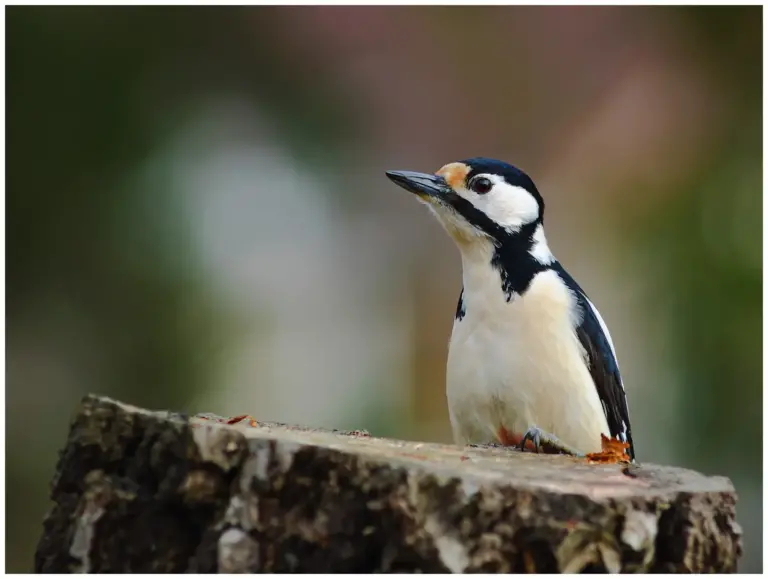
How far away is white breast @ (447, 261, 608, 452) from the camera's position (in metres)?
2.49

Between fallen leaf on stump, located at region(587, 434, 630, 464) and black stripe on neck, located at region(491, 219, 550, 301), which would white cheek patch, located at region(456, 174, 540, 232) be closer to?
black stripe on neck, located at region(491, 219, 550, 301)

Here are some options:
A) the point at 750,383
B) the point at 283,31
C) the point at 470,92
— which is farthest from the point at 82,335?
the point at 750,383

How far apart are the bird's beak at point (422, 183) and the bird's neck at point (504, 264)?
17 cm

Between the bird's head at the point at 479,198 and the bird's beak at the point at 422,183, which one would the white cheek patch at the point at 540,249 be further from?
the bird's beak at the point at 422,183

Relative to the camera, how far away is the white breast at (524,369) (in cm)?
249

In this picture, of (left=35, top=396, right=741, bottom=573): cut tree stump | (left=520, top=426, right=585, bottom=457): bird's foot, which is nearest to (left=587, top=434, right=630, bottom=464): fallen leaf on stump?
→ (left=35, top=396, right=741, bottom=573): cut tree stump

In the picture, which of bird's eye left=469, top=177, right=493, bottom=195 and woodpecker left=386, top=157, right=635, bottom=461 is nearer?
woodpecker left=386, top=157, right=635, bottom=461

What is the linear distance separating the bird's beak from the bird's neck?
6.7 inches

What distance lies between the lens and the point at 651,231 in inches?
169

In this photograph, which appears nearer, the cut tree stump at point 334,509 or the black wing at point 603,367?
the cut tree stump at point 334,509

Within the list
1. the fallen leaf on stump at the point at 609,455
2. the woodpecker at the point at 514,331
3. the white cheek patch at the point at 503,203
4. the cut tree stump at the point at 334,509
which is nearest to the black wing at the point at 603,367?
the woodpecker at the point at 514,331

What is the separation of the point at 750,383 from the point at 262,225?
2.05 m

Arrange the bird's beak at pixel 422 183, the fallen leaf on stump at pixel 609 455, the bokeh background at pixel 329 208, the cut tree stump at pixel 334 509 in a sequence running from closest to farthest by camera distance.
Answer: the cut tree stump at pixel 334 509
the fallen leaf on stump at pixel 609 455
the bird's beak at pixel 422 183
the bokeh background at pixel 329 208

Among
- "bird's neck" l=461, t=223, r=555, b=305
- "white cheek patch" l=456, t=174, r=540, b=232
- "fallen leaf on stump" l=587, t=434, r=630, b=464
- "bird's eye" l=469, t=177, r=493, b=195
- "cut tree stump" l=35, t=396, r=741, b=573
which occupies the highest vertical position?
"bird's eye" l=469, t=177, r=493, b=195
